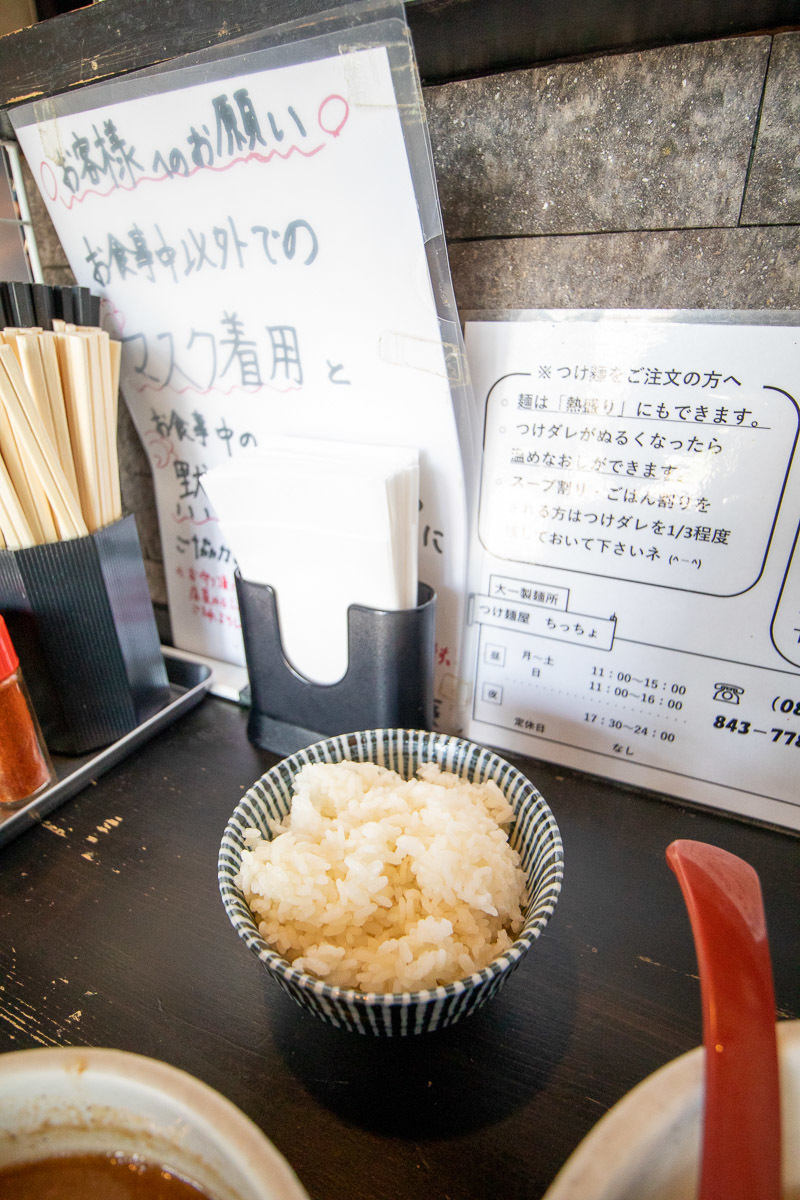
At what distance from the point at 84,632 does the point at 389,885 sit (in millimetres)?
540

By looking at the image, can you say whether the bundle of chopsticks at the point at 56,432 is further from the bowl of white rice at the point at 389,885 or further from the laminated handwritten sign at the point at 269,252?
the bowl of white rice at the point at 389,885

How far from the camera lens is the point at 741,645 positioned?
30.4 inches

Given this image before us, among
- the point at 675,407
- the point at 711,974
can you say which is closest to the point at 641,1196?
the point at 711,974

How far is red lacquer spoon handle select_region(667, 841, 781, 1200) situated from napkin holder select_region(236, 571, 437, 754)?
42 cm

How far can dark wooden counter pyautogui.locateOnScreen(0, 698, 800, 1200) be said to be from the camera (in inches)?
20.9

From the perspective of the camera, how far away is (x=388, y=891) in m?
0.61

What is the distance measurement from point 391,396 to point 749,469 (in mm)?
425

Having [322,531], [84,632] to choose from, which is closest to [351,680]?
[322,531]

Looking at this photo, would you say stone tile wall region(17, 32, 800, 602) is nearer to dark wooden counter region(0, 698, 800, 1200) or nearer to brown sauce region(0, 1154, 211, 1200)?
dark wooden counter region(0, 698, 800, 1200)

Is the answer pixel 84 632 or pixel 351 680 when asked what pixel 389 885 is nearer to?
pixel 351 680

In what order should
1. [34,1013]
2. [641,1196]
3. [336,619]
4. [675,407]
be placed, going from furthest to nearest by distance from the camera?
1. [336,619]
2. [675,407]
3. [34,1013]
4. [641,1196]

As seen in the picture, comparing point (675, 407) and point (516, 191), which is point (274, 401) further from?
point (675, 407)

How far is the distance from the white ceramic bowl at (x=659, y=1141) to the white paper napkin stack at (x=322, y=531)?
531 millimetres

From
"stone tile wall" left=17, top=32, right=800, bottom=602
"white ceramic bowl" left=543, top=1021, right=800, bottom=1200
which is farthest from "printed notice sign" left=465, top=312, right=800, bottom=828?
"white ceramic bowl" left=543, top=1021, right=800, bottom=1200
